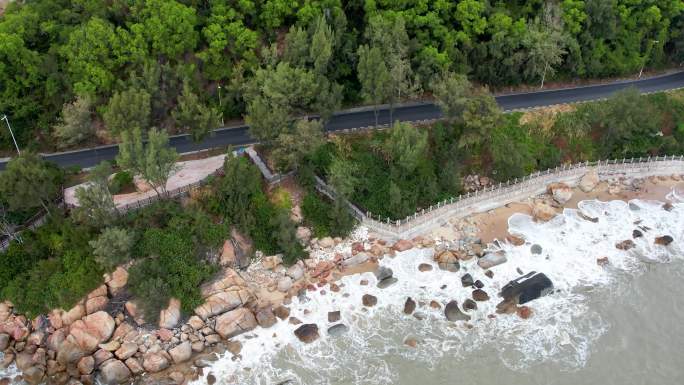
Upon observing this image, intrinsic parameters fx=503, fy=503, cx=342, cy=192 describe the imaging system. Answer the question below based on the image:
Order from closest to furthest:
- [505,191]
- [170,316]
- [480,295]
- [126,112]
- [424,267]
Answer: [170,316]
[480,295]
[126,112]
[424,267]
[505,191]

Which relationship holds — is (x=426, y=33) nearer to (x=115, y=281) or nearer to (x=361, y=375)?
(x=361, y=375)

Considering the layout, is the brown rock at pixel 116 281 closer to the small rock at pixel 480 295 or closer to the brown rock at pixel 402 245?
the brown rock at pixel 402 245

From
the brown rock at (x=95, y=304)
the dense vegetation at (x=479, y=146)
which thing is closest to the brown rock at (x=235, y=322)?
the brown rock at (x=95, y=304)

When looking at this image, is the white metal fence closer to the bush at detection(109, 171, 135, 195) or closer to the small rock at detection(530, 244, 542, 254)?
the small rock at detection(530, 244, 542, 254)

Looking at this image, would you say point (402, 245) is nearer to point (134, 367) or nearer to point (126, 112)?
point (134, 367)

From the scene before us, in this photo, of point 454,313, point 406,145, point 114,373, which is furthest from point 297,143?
point 114,373
